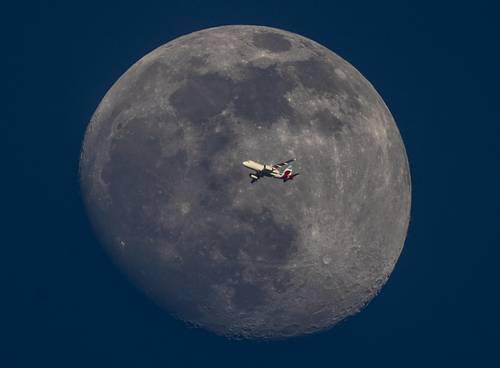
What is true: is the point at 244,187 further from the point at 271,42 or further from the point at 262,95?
the point at 271,42

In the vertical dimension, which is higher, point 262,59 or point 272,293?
point 262,59

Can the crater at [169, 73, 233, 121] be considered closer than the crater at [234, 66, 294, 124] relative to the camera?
No

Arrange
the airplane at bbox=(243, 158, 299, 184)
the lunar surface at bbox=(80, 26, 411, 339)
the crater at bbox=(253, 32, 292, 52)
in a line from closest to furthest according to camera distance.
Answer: the airplane at bbox=(243, 158, 299, 184), the lunar surface at bbox=(80, 26, 411, 339), the crater at bbox=(253, 32, 292, 52)

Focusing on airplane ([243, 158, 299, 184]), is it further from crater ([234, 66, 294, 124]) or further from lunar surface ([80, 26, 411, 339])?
crater ([234, 66, 294, 124])

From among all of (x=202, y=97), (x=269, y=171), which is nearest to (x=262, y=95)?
(x=202, y=97)

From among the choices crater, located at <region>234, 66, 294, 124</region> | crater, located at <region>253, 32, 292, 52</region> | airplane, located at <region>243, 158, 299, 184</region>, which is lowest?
airplane, located at <region>243, 158, 299, 184</region>

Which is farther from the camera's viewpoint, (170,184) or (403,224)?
(403,224)

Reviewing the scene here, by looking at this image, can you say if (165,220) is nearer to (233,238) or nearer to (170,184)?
(170,184)

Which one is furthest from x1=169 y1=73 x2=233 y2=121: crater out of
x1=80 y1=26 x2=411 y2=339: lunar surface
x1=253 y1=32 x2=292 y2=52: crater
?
x1=253 y1=32 x2=292 y2=52: crater

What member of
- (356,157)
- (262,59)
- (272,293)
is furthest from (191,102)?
(272,293)
